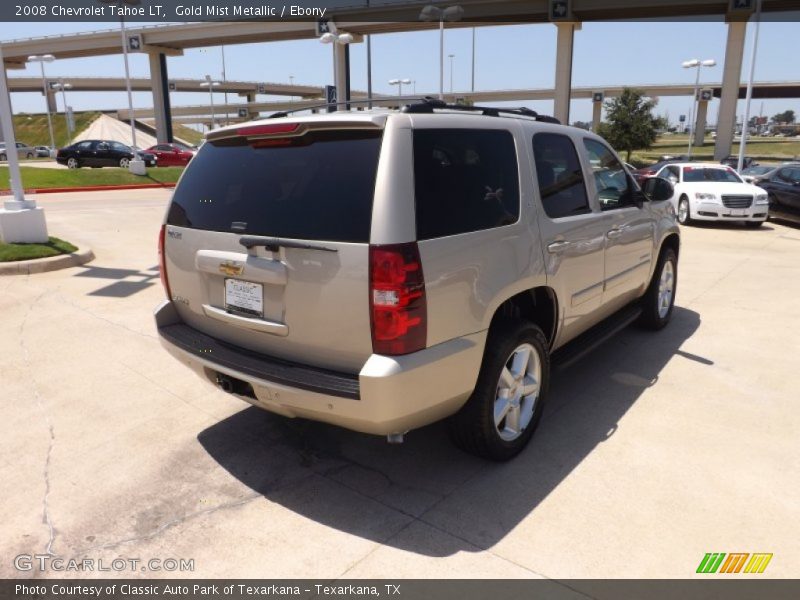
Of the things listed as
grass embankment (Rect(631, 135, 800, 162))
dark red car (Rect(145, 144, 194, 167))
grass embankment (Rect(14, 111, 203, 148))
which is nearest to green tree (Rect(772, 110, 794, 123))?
grass embankment (Rect(631, 135, 800, 162))

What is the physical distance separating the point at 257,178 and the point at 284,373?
1.07 m

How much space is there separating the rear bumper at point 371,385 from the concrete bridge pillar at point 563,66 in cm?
4116

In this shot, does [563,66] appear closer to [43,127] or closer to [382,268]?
[382,268]

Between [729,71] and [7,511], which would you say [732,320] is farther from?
[729,71]

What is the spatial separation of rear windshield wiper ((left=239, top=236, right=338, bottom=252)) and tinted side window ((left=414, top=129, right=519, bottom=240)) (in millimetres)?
484

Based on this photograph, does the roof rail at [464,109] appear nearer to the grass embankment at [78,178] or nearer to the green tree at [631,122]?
the grass embankment at [78,178]

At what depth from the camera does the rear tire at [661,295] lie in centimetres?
584

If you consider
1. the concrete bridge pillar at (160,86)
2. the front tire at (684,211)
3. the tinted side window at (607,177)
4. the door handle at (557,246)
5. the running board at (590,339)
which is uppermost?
the concrete bridge pillar at (160,86)

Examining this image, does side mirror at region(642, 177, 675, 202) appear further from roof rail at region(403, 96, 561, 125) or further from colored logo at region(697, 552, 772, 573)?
colored logo at region(697, 552, 772, 573)

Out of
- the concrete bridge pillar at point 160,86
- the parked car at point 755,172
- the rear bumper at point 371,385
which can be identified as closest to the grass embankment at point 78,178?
the parked car at point 755,172

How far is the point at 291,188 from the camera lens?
3.09 meters

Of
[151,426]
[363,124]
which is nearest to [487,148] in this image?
[363,124]

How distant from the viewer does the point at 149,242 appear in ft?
36.0

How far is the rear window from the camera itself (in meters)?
2.84
